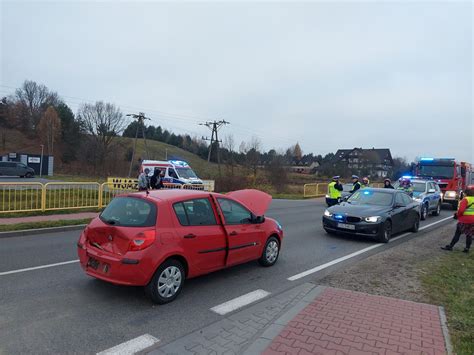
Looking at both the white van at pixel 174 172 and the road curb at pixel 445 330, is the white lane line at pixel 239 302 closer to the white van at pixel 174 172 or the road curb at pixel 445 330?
the road curb at pixel 445 330

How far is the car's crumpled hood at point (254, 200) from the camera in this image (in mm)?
6660

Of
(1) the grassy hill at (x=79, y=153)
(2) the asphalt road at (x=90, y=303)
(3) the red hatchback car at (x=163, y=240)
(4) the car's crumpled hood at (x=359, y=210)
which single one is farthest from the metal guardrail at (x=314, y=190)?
(1) the grassy hill at (x=79, y=153)

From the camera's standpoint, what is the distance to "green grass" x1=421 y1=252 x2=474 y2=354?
386 centimetres

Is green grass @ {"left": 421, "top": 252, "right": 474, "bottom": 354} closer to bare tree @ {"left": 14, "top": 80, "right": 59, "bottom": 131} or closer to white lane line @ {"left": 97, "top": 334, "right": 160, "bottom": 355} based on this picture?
white lane line @ {"left": 97, "top": 334, "right": 160, "bottom": 355}

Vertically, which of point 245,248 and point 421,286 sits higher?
point 245,248

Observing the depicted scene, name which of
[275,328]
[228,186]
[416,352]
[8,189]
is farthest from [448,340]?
[228,186]

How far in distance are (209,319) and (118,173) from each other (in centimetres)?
5513

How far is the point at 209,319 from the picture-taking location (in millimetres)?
4281

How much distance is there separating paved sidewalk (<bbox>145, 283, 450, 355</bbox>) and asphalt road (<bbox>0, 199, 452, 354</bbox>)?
36cm

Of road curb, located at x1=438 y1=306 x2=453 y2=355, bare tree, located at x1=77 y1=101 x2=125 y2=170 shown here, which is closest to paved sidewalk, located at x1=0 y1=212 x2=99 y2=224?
road curb, located at x1=438 y1=306 x2=453 y2=355

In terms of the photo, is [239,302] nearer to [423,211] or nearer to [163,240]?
[163,240]

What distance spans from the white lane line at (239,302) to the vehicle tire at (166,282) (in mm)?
622

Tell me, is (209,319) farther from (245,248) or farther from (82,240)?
(82,240)

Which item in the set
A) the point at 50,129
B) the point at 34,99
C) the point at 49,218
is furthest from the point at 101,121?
the point at 49,218
